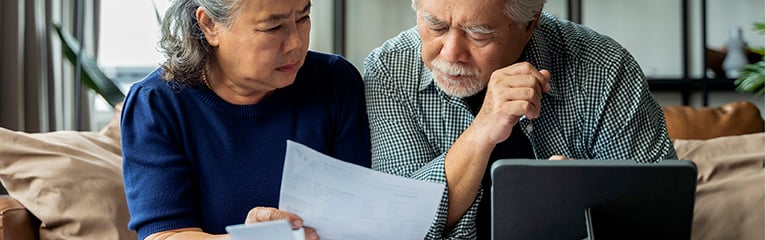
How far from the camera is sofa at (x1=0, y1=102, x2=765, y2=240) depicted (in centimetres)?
178

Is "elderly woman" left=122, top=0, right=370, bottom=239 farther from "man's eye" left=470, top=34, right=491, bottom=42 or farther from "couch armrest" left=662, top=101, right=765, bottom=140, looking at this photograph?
"couch armrest" left=662, top=101, right=765, bottom=140

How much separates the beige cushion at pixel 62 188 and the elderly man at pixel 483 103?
60cm

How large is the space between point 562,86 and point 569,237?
20.2 inches

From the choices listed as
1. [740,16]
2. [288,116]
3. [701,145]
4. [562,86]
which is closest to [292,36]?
[288,116]

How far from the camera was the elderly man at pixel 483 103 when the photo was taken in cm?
152

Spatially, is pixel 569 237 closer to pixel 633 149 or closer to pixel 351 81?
pixel 633 149

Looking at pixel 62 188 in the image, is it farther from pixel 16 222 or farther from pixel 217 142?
pixel 217 142

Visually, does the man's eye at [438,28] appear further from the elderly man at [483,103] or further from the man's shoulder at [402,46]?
the man's shoulder at [402,46]

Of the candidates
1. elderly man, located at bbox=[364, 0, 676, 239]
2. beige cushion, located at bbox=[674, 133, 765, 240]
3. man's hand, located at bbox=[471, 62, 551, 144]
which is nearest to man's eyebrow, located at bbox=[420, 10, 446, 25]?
elderly man, located at bbox=[364, 0, 676, 239]

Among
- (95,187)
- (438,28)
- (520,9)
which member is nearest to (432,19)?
(438,28)

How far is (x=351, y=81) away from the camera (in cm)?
169

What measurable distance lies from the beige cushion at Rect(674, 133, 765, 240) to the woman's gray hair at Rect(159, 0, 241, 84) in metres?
1.07

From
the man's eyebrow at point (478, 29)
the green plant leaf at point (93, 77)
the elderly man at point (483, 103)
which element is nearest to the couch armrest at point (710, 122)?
the elderly man at point (483, 103)

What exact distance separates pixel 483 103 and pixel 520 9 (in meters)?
0.19
